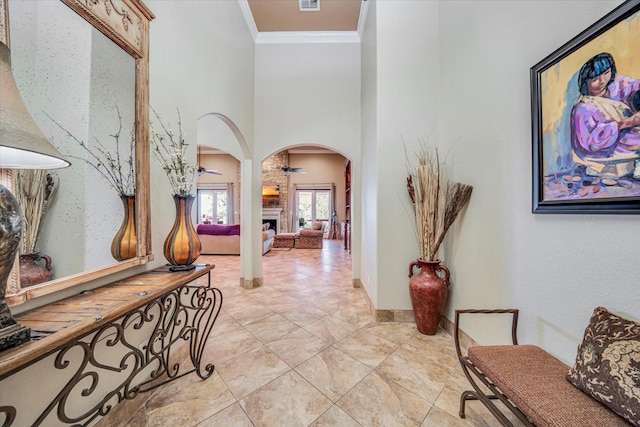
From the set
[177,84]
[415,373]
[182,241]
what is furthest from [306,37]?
[415,373]

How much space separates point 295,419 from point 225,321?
59.8 inches

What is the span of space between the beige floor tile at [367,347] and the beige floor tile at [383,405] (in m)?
0.24

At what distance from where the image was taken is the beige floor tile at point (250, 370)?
5.28ft

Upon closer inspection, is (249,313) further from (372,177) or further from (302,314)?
(372,177)

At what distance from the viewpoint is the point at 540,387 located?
1008 mm

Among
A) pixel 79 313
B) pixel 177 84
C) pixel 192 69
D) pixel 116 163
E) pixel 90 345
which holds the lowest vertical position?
pixel 90 345

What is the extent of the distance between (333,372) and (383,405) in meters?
0.42

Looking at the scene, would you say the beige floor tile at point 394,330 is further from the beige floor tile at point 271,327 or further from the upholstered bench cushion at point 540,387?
the upholstered bench cushion at point 540,387

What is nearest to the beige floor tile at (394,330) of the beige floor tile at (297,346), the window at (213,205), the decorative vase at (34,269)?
the beige floor tile at (297,346)

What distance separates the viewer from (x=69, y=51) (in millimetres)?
1112

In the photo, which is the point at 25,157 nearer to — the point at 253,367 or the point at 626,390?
the point at 253,367

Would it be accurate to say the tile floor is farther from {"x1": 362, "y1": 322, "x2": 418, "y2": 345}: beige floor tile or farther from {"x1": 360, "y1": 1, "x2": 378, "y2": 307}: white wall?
{"x1": 360, "y1": 1, "x2": 378, "y2": 307}: white wall

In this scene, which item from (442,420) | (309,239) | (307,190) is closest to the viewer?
(442,420)

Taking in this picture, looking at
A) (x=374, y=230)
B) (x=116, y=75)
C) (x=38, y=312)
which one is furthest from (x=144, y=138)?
(x=374, y=230)
